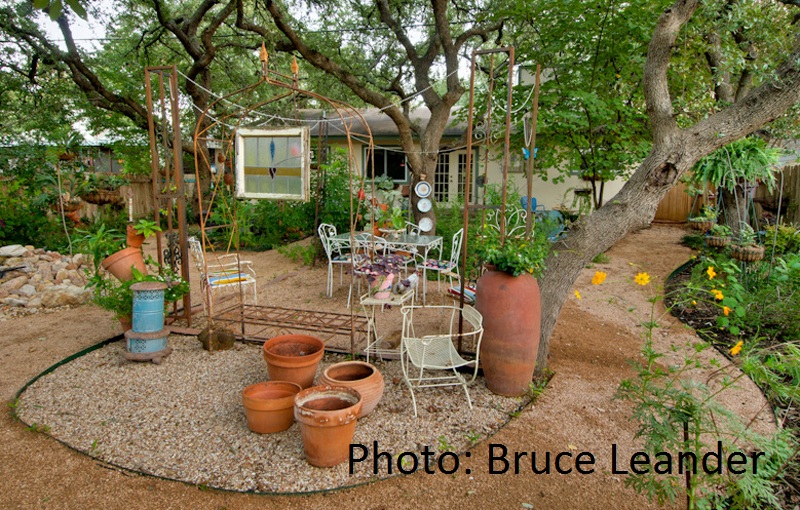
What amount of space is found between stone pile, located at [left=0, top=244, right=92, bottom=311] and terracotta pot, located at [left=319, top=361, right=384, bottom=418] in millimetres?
3886

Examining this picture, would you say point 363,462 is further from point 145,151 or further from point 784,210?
point 145,151

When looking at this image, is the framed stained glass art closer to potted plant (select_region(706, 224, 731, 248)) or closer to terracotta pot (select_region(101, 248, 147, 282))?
terracotta pot (select_region(101, 248, 147, 282))

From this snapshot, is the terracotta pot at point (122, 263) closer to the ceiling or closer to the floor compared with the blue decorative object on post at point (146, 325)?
closer to the ceiling

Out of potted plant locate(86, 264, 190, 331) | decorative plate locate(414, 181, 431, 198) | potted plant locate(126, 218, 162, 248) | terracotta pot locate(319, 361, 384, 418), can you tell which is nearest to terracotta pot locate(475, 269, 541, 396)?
terracotta pot locate(319, 361, 384, 418)

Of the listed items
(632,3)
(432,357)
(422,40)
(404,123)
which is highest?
(422,40)

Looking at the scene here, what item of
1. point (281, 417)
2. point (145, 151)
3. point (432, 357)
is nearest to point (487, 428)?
point (432, 357)

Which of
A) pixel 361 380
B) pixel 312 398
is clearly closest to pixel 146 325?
pixel 312 398

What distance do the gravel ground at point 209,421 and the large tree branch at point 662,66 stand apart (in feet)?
7.31

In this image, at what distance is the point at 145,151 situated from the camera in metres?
11.4

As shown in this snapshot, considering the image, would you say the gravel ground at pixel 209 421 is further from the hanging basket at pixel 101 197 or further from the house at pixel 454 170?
the house at pixel 454 170

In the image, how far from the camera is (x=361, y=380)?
3027mm

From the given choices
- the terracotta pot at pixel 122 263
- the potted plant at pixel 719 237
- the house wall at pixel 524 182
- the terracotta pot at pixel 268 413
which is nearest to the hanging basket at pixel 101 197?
the terracotta pot at pixel 122 263

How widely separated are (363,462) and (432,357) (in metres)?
0.94

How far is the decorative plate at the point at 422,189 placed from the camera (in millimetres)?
7823
